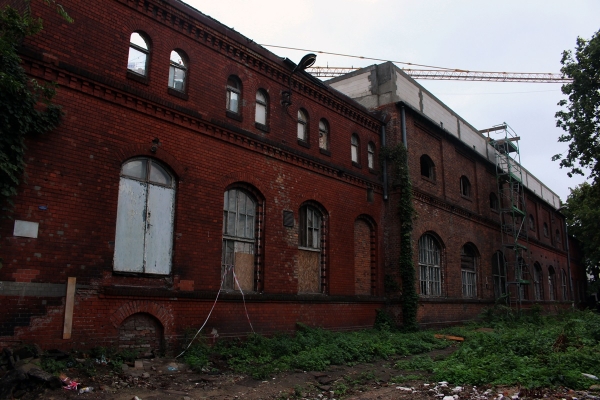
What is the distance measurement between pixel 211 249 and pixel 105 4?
5556 millimetres

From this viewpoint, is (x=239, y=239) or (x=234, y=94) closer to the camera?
(x=239, y=239)

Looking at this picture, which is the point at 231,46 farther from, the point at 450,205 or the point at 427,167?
the point at 450,205

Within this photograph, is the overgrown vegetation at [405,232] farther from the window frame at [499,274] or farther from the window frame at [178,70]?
the window frame at [499,274]

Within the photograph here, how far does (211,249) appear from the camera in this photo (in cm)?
1101

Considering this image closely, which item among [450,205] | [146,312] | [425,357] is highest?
[450,205]

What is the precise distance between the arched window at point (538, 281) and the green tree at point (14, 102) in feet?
96.1

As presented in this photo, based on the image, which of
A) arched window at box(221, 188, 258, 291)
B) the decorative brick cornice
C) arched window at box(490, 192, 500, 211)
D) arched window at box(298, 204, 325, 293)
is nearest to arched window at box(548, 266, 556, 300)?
arched window at box(490, 192, 500, 211)

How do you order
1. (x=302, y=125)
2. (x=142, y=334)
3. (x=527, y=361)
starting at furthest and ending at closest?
1. (x=302, y=125)
2. (x=142, y=334)
3. (x=527, y=361)

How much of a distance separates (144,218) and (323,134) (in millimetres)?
7192

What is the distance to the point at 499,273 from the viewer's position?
24375mm

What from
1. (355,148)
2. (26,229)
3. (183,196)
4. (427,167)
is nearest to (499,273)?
(427,167)

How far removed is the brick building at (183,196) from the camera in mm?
8445

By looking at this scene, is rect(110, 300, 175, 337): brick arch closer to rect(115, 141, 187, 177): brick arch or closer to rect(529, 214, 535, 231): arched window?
rect(115, 141, 187, 177): brick arch

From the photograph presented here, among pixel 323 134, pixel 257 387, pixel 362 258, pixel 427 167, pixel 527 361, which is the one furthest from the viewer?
pixel 427 167
